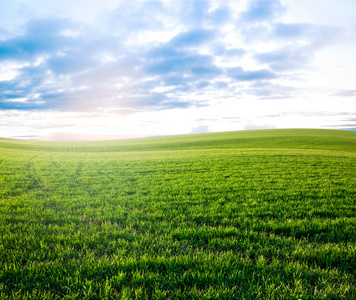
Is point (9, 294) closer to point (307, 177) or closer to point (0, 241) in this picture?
point (0, 241)

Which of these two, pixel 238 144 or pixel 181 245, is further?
pixel 238 144

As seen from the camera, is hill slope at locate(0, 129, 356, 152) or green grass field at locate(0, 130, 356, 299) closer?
green grass field at locate(0, 130, 356, 299)

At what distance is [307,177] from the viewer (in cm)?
1228

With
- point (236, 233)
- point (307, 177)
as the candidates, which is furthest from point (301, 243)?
point (307, 177)

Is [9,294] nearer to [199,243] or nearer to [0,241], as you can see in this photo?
[0,241]

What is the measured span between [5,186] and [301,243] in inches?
560

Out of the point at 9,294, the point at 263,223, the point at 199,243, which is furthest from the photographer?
the point at 263,223

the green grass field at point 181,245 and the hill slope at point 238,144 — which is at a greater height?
the hill slope at point 238,144

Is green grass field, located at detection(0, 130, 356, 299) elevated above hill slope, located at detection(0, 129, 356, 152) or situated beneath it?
situated beneath

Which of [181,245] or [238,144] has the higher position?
[238,144]

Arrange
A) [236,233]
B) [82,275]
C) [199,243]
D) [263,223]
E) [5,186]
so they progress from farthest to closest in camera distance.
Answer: [5,186] < [263,223] < [236,233] < [199,243] < [82,275]

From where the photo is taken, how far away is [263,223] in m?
5.83

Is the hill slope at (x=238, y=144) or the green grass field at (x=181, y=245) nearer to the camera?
the green grass field at (x=181, y=245)

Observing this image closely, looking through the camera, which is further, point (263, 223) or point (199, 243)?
point (263, 223)
